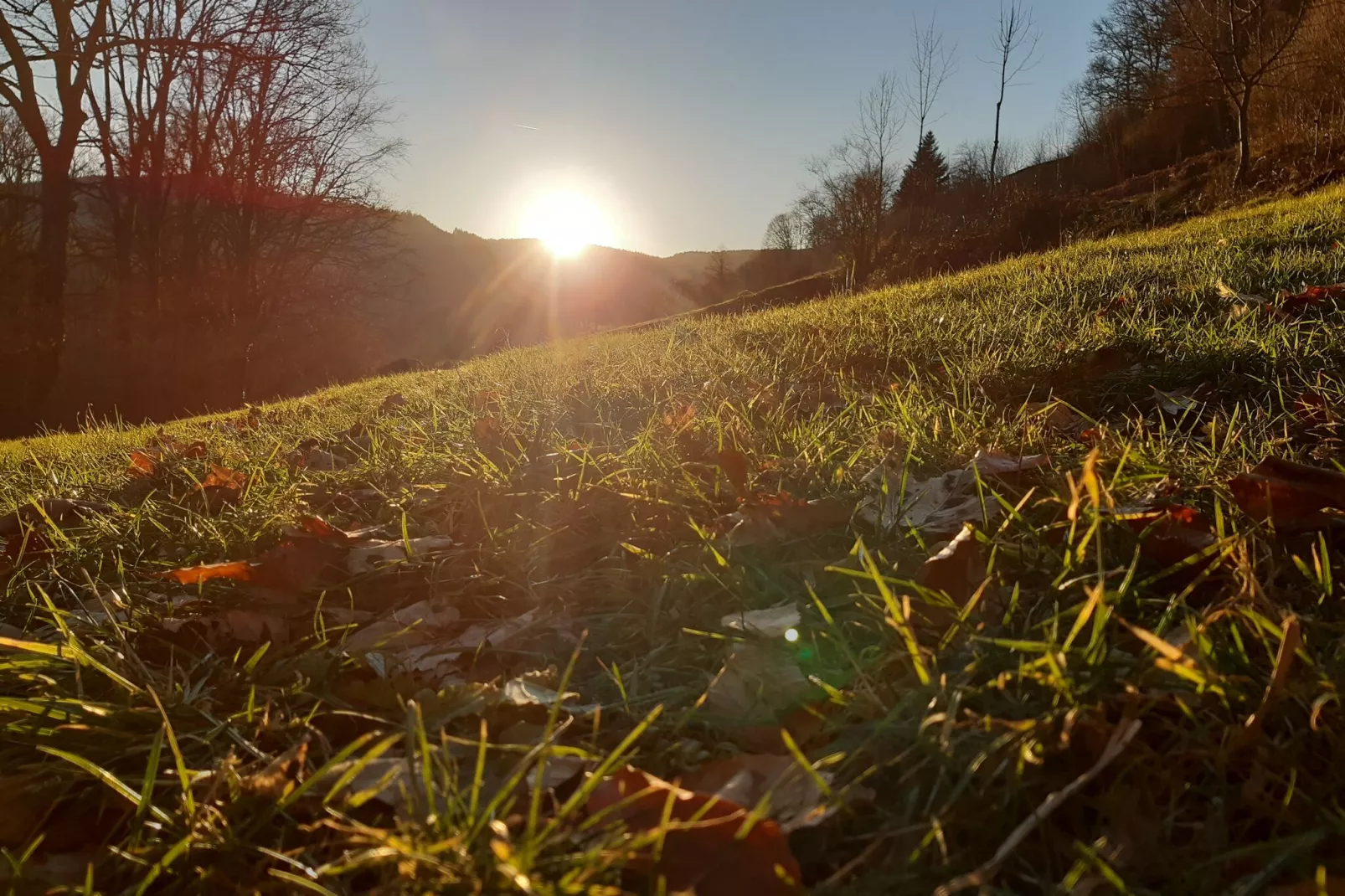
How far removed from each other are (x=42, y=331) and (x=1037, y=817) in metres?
16.9

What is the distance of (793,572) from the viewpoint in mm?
1378

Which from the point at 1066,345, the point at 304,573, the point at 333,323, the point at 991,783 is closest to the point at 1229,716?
the point at 991,783

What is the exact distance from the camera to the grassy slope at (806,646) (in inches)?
29.0

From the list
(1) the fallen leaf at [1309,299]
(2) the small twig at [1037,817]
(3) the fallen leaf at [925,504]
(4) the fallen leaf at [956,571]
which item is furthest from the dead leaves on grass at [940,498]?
(1) the fallen leaf at [1309,299]

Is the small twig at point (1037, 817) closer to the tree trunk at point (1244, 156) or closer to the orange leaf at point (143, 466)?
the orange leaf at point (143, 466)

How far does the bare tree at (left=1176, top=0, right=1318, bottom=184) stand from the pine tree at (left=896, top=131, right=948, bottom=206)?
491 inches

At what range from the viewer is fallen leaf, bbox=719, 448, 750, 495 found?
1750 mm

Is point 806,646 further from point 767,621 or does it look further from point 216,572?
point 216,572

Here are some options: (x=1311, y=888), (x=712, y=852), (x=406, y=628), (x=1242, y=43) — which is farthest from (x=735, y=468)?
(x=1242, y=43)

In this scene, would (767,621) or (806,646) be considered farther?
(767,621)

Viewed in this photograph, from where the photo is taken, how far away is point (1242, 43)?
19.4 meters

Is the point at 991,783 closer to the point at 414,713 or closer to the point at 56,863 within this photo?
the point at 414,713

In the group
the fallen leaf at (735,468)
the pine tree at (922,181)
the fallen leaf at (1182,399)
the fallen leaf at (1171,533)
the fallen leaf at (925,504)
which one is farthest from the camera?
the pine tree at (922,181)

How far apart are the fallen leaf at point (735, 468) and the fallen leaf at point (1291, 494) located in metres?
0.98
